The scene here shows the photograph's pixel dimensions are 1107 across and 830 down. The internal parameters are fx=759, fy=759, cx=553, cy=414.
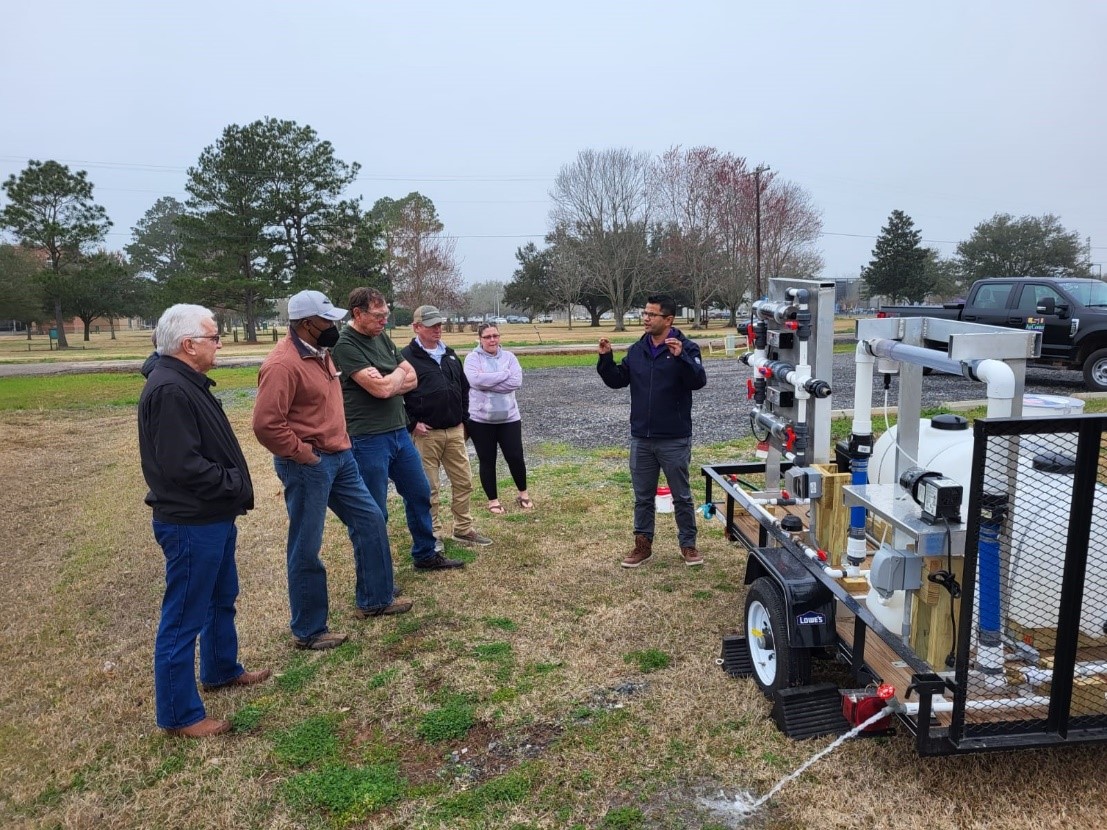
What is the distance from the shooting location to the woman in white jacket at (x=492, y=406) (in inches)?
263

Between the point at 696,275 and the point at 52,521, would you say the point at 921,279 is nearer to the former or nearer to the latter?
the point at 696,275

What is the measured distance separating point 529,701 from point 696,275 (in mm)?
45245

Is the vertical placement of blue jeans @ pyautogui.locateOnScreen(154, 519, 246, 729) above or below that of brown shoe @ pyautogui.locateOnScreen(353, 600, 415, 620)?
above

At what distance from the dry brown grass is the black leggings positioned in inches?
35.1

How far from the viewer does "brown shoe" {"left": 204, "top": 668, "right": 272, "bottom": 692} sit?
3.90 m

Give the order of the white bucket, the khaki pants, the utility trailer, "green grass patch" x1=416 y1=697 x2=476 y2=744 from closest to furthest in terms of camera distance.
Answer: the utility trailer, "green grass patch" x1=416 y1=697 x2=476 y2=744, the khaki pants, the white bucket

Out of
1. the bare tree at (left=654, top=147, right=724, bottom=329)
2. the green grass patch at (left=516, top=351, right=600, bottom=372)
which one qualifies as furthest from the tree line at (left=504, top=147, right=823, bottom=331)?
the green grass patch at (left=516, top=351, right=600, bottom=372)

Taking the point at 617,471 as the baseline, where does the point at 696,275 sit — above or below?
above

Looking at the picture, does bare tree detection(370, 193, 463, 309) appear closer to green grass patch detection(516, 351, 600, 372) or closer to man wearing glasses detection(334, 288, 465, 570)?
green grass patch detection(516, 351, 600, 372)

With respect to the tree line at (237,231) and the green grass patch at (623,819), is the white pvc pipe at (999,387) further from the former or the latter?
the tree line at (237,231)

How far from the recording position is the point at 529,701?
144 inches

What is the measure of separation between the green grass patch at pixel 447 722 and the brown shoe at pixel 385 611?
1212 mm

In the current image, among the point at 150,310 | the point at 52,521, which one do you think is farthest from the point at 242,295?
the point at 52,521

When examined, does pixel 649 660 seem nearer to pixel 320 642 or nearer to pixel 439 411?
pixel 320 642
